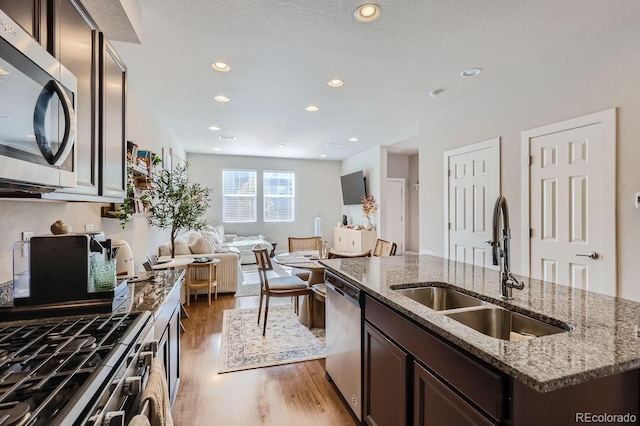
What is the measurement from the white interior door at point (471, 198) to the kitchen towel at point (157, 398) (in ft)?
11.4

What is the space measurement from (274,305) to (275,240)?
4.21m

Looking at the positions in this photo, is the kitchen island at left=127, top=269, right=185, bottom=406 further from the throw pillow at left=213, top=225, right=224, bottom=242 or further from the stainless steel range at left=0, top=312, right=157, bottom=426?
the throw pillow at left=213, top=225, right=224, bottom=242

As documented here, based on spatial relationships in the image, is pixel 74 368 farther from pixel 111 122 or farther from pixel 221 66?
pixel 221 66

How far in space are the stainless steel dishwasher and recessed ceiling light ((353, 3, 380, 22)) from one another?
1851 mm

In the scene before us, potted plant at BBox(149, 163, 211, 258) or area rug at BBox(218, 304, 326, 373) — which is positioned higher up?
potted plant at BBox(149, 163, 211, 258)

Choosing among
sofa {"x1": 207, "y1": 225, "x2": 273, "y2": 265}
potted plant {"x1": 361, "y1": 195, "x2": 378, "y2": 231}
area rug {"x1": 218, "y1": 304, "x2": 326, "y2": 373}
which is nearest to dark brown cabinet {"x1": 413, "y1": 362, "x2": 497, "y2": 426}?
area rug {"x1": 218, "y1": 304, "x2": 326, "y2": 373}

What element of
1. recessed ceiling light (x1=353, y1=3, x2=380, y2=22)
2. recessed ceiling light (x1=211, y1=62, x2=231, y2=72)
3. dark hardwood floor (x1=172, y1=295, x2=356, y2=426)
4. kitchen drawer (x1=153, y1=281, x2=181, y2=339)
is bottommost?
dark hardwood floor (x1=172, y1=295, x2=356, y2=426)

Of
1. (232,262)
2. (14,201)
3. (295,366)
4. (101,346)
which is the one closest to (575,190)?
(295,366)

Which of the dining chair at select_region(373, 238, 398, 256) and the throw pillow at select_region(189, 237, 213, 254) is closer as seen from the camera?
the dining chair at select_region(373, 238, 398, 256)

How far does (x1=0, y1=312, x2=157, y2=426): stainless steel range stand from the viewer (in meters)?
0.70

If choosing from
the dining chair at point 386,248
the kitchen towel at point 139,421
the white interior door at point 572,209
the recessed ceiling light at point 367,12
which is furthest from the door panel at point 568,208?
the kitchen towel at point 139,421

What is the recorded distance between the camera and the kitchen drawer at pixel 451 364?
92 cm

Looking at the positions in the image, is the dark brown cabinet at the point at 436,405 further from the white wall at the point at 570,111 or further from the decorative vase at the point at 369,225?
the decorative vase at the point at 369,225

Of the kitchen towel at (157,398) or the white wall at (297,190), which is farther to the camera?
the white wall at (297,190)
